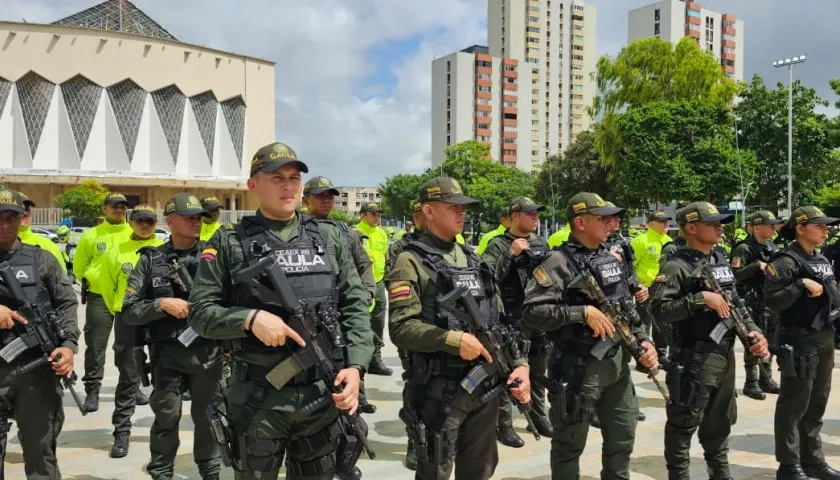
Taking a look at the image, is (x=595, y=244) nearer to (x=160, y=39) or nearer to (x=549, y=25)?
(x=160, y=39)

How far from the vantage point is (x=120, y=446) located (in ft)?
19.1

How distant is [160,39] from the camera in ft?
223

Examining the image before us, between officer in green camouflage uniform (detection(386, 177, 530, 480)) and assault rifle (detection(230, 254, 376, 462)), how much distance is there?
64 centimetres

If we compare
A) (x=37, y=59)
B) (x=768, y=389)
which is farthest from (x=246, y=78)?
(x=768, y=389)

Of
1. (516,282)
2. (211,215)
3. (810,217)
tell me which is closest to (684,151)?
(516,282)

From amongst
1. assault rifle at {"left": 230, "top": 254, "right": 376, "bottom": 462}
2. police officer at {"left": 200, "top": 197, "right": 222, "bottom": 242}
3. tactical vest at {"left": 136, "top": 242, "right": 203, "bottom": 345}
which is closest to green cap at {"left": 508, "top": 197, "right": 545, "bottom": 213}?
tactical vest at {"left": 136, "top": 242, "right": 203, "bottom": 345}

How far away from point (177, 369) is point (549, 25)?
10724 centimetres

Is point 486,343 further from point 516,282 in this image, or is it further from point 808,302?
point 808,302

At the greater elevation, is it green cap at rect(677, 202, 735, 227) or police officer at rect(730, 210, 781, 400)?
green cap at rect(677, 202, 735, 227)

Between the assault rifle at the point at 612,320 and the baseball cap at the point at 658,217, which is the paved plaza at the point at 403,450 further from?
the baseball cap at the point at 658,217

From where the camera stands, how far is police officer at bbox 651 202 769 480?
4.57 meters

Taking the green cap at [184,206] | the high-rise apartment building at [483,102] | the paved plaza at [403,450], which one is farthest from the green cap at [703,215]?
the high-rise apartment building at [483,102]

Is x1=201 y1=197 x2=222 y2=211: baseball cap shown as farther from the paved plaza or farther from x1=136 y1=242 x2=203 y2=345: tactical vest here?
x1=136 y1=242 x2=203 y2=345: tactical vest

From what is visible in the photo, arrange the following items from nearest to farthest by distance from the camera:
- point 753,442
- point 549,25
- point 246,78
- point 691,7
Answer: point 753,442, point 246,78, point 691,7, point 549,25
